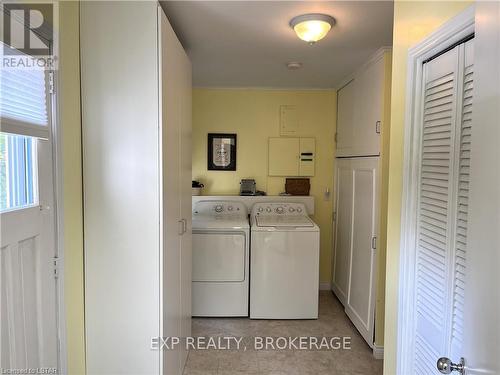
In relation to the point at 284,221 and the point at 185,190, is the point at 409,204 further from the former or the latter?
the point at 284,221

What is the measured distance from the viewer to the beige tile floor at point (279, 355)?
243 centimetres

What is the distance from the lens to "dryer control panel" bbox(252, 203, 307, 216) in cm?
364

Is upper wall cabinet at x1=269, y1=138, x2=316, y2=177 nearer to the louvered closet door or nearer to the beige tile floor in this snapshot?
the beige tile floor

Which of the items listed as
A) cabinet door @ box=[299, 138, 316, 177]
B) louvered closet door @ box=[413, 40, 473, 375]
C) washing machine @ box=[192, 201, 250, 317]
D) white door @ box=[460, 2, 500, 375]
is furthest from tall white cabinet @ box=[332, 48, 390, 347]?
white door @ box=[460, 2, 500, 375]

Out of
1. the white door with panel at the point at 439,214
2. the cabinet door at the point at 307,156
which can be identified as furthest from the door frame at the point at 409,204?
the cabinet door at the point at 307,156

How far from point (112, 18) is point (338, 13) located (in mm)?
1207

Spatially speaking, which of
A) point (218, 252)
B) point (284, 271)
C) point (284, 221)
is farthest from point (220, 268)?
point (284, 221)

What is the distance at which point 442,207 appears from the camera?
1.21 m

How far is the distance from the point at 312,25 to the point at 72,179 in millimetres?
1546

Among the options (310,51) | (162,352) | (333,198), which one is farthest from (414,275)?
(333,198)

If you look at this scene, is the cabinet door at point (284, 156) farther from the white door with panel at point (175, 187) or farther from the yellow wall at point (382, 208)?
the white door with panel at point (175, 187)

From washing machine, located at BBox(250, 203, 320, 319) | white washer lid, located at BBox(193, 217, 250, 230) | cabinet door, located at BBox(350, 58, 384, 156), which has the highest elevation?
cabinet door, located at BBox(350, 58, 384, 156)

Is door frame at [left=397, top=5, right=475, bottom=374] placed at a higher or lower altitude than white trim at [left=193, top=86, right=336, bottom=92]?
lower

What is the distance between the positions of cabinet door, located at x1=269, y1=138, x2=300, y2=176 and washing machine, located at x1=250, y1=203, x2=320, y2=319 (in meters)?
0.82
